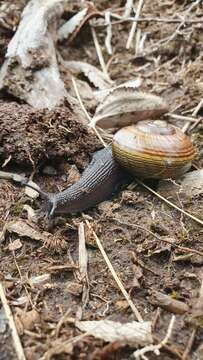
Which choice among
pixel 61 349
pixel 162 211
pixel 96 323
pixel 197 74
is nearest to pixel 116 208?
pixel 162 211

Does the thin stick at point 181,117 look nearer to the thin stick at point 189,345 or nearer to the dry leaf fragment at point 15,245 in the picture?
the dry leaf fragment at point 15,245

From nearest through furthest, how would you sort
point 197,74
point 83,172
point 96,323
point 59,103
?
point 96,323 → point 83,172 → point 59,103 → point 197,74

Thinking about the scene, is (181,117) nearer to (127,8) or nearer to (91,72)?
(91,72)

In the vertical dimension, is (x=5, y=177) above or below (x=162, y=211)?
above

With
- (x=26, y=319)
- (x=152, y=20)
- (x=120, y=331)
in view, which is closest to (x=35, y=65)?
(x=152, y=20)

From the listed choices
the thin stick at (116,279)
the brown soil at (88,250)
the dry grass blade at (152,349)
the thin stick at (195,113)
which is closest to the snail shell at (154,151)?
the brown soil at (88,250)

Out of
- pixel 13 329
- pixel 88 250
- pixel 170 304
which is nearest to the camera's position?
pixel 13 329

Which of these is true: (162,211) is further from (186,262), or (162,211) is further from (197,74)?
(197,74)

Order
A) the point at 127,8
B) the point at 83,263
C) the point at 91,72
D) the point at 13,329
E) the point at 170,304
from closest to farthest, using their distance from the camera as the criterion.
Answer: the point at 13,329 < the point at 170,304 < the point at 83,263 < the point at 91,72 < the point at 127,8
